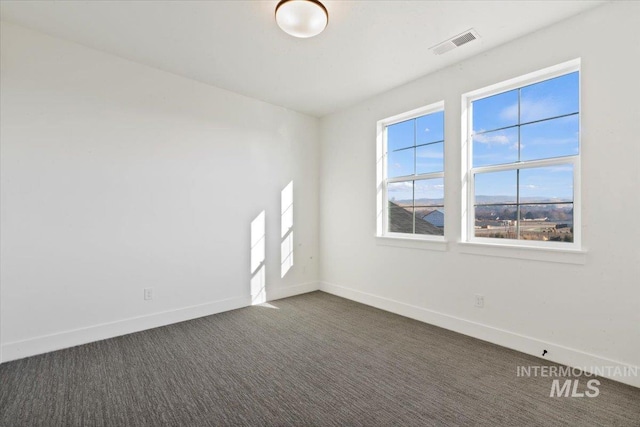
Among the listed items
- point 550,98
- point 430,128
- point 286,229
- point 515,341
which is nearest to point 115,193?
point 286,229

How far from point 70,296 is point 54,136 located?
4.74 feet

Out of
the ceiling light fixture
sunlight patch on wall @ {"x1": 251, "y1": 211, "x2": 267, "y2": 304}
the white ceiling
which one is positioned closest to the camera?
the ceiling light fixture

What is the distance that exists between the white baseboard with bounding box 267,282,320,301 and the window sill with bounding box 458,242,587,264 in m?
2.38

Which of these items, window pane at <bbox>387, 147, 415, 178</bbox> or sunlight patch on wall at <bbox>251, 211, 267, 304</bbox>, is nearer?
window pane at <bbox>387, 147, 415, 178</bbox>

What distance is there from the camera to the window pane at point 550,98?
2502 millimetres

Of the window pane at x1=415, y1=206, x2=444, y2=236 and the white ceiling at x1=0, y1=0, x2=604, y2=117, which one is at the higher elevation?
the white ceiling at x1=0, y1=0, x2=604, y2=117

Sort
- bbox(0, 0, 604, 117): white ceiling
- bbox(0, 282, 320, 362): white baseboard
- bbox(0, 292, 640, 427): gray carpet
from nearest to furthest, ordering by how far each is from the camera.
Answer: bbox(0, 292, 640, 427): gray carpet
bbox(0, 0, 604, 117): white ceiling
bbox(0, 282, 320, 362): white baseboard

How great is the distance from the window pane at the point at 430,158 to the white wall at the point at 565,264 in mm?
199

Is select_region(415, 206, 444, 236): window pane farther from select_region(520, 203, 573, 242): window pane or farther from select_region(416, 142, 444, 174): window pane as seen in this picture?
select_region(520, 203, 573, 242): window pane

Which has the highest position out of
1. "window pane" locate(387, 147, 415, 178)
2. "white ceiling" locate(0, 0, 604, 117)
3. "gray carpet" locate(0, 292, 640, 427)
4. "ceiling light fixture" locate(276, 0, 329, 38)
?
"white ceiling" locate(0, 0, 604, 117)

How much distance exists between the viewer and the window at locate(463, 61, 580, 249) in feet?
8.22

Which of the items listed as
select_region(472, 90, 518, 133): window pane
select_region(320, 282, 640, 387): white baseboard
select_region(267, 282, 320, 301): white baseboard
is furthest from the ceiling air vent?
select_region(267, 282, 320, 301): white baseboard

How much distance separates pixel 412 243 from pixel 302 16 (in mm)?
2530

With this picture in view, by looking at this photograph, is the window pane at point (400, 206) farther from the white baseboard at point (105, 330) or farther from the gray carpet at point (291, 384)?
the white baseboard at point (105, 330)
